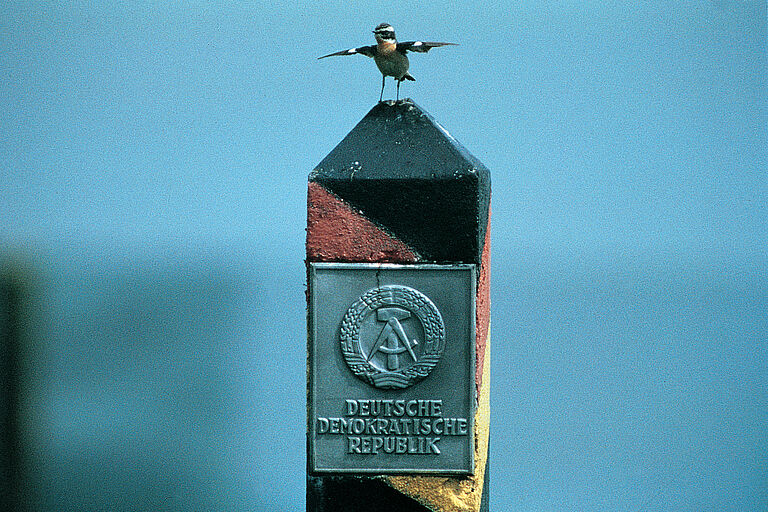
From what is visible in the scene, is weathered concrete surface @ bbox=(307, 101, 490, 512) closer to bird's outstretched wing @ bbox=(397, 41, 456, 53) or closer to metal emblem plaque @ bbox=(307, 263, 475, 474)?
metal emblem plaque @ bbox=(307, 263, 475, 474)

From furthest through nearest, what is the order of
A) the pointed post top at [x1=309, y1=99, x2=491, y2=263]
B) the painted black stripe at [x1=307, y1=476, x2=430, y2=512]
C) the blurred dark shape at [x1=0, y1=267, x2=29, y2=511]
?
the blurred dark shape at [x1=0, y1=267, x2=29, y2=511]
the painted black stripe at [x1=307, y1=476, x2=430, y2=512]
the pointed post top at [x1=309, y1=99, x2=491, y2=263]

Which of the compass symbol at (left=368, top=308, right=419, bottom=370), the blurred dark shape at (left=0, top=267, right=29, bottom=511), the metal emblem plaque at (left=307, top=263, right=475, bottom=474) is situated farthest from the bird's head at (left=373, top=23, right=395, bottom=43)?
the blurred dark shape at (left=0, top=267, right=29, bottom=511)

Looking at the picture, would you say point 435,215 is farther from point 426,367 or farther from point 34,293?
point 34,293

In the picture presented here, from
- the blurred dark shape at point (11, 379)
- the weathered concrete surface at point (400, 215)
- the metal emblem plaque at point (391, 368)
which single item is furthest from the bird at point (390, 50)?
the blurred dark shape at point (11, 379)

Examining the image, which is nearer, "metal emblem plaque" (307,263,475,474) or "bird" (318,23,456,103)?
"metal emblem plaque" (307,263,475,474)

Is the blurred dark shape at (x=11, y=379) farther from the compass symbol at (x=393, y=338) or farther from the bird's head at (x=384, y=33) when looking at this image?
the bird's head at (x=384, y=33)

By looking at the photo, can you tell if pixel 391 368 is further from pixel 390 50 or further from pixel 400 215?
pixel 390 50

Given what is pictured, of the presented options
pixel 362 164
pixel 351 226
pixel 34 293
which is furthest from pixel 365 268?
pixel 34 293

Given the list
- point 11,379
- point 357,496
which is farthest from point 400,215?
point 11,379
